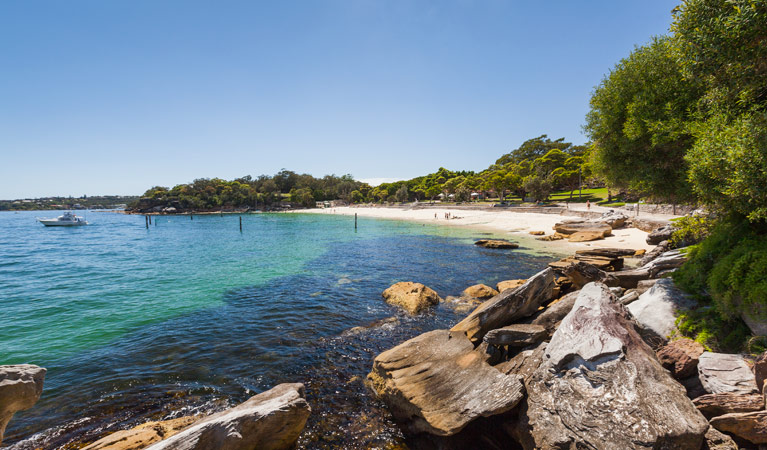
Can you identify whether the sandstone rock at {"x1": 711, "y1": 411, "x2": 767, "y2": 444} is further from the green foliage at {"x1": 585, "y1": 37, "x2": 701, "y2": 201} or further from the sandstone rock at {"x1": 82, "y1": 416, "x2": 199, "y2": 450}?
the sandstone rock at {"x1": 82, "y1": 416, "x2": 199, "y2": 450}

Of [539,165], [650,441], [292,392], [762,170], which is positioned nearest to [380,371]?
[292,392]

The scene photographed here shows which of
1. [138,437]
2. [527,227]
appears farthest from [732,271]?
[527,227]

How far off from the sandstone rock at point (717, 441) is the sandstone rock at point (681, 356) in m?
1.31

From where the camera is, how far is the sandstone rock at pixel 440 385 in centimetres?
495

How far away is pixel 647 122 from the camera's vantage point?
913 cm

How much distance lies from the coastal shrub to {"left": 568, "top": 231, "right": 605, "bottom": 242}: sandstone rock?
69.6 ft

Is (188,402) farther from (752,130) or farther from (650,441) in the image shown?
(752,130)

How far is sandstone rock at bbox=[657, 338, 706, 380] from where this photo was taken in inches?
203

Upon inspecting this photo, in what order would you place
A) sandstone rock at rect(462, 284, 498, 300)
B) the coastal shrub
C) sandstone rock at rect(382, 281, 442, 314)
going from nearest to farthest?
1. the coastal shrub
2. sandstone rock at rect(382, 281, 442, 314)
3. sandstone rock at rect(462, 284, 498, 300)

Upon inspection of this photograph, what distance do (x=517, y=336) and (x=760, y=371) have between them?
3.37m

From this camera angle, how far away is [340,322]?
1166 centimetres

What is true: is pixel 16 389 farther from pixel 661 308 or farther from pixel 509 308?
pixel 661 308

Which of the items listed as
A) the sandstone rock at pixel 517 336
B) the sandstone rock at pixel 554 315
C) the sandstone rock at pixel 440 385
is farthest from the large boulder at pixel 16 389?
the sandstone rock at pixel 554 315

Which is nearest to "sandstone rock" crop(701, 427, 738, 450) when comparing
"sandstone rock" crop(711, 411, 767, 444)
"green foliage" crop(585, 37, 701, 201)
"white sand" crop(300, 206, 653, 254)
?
"sandstone rock" crop(711, 411, 767, 444)
